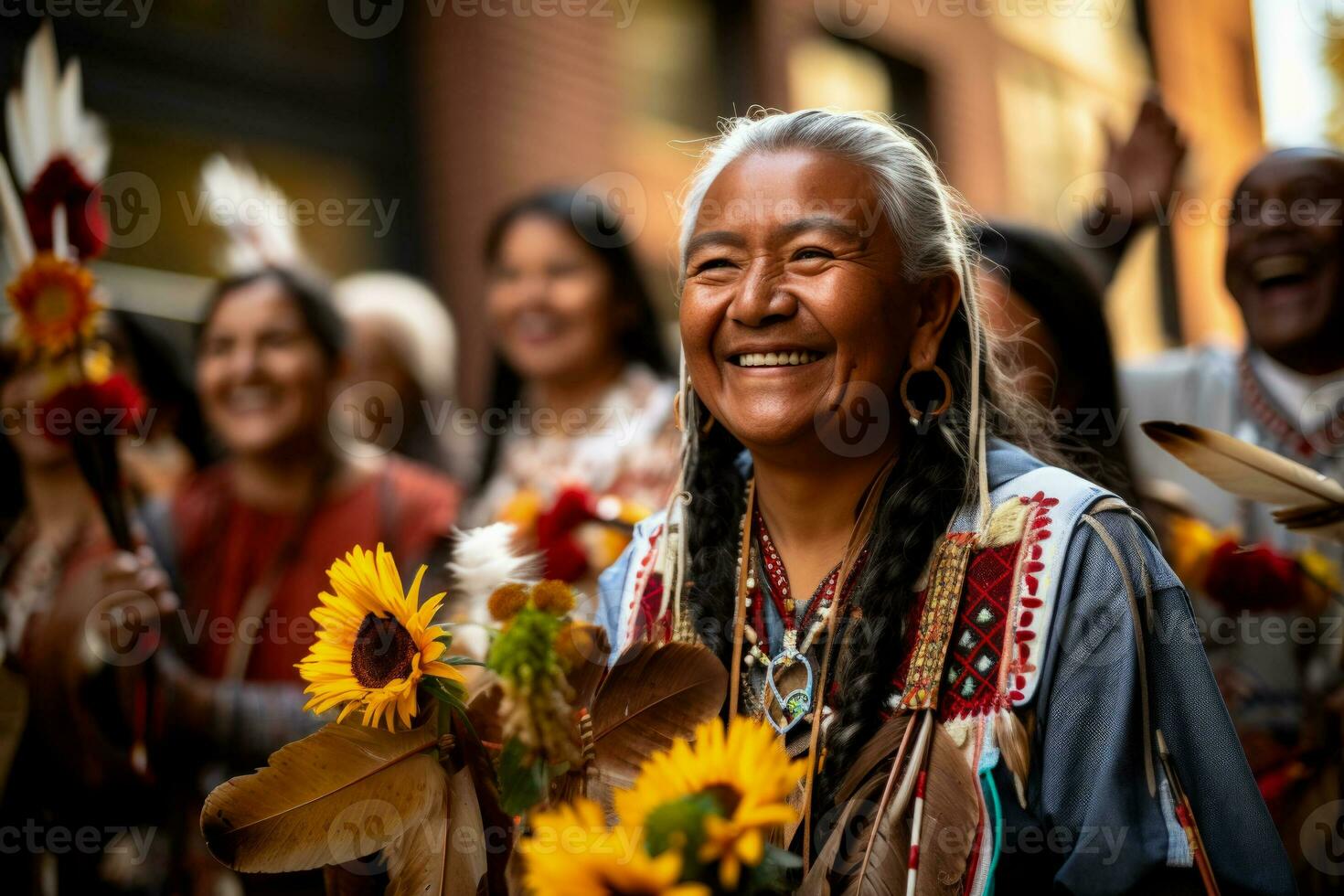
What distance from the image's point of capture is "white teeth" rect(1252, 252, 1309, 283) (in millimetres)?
2789

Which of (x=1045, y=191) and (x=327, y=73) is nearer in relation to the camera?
(x=327, y=73)

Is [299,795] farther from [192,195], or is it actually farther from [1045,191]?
[1045,191]

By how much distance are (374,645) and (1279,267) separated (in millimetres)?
2214

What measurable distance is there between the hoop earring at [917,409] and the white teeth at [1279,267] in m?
1.28

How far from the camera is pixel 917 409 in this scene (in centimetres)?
196

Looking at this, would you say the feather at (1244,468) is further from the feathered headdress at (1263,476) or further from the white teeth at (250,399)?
the white teeth at (250,399)

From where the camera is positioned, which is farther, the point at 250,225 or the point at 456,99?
the point at 456,99

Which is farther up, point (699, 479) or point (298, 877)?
point (699, 479)

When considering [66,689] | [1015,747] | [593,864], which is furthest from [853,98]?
[593,864]

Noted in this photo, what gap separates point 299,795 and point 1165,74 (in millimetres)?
14099

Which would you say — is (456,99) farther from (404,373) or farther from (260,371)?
(260,371)

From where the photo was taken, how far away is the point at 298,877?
3.08m

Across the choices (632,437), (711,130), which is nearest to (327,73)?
(711,130)

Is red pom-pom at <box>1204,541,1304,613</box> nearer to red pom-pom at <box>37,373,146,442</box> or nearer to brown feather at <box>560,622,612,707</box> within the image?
brown feather at <box>560,622,612,707</box>
